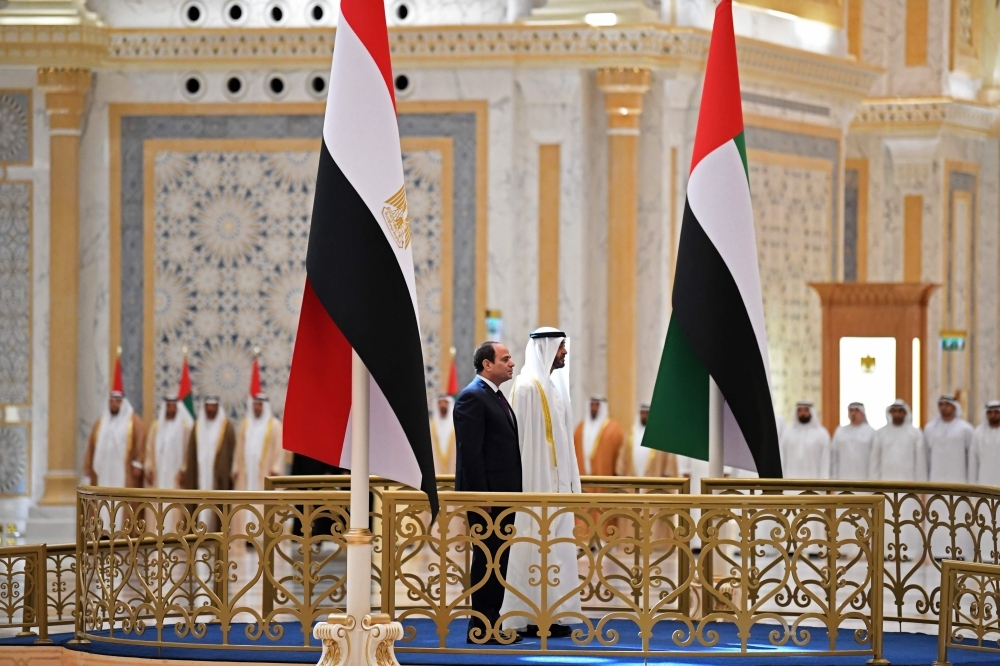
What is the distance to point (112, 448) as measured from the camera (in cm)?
1332

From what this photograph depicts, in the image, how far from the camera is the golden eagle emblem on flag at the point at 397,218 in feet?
19.5

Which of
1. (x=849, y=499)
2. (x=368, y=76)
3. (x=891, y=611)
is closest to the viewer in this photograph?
(x=368, y=76)

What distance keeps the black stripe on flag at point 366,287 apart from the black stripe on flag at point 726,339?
2.05 metres

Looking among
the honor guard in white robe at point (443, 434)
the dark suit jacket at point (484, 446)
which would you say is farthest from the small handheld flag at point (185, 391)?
the dark suit jacket at point (484, 446)

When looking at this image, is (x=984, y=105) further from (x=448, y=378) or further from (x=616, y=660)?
(x=616, y=660)

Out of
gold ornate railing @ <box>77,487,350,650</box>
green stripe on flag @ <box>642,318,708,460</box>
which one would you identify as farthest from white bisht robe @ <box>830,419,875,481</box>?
gold ornate railing @ <box>77,487,350,650</box>

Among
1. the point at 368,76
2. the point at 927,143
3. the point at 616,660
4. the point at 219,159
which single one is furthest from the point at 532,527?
the point at 927,143

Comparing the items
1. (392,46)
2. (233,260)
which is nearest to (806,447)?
(392,46)

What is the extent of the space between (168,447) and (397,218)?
7794 millimetres

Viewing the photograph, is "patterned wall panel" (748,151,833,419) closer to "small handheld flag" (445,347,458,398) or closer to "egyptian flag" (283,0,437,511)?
"small handheld flag" (445,347,458,398)

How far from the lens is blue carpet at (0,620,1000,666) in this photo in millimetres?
6582

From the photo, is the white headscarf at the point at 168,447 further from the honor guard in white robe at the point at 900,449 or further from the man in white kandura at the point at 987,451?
the man in white kandura at the point at 987,451

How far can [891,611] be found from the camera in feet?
32.4

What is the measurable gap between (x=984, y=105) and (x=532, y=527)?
13036 mm
